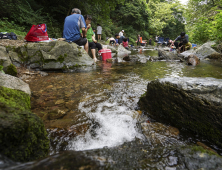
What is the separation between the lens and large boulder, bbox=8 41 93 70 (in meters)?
4.50

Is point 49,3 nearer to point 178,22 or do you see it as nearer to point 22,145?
point 22,145

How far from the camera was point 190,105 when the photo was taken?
1.88m

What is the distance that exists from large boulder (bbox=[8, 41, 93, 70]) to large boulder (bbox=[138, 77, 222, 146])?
352cm

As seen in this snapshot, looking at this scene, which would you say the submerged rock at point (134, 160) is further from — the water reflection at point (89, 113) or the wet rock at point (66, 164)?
the water reflection at point (89, 113)

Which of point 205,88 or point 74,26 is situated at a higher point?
point 74,26

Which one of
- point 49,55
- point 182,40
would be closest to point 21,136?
A: point 49,55

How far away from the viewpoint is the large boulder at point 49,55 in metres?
4.50

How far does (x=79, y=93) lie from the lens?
10.3 ft

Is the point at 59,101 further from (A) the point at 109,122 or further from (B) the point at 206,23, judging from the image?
(B) the point at 206,23

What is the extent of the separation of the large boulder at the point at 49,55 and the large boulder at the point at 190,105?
3.52 m

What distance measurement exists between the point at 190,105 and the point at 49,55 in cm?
445

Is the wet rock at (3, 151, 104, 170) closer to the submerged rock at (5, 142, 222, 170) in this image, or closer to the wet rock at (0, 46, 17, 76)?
the submerged rock at (5, 142, 222, 170)

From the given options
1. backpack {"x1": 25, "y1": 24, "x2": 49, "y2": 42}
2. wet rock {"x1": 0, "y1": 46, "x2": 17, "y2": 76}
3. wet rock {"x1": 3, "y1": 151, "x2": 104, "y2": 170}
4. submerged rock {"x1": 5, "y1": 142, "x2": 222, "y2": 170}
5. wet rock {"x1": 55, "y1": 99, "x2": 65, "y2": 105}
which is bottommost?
wet rock {"x1": 55, "y1": 99, "x2": 65, "y2": 105}

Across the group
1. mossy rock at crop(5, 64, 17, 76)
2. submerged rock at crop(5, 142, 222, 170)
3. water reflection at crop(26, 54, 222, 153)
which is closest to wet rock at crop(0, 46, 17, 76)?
mossy rock at crop(5, 64, 17, 76)
